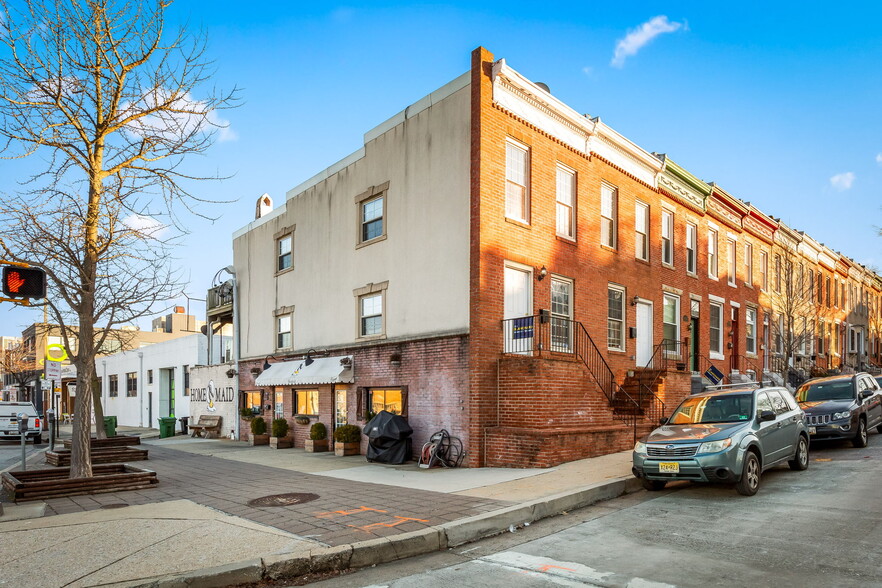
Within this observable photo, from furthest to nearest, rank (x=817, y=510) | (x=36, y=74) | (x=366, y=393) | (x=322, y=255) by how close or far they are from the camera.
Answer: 1. (x=322, y=255)
2. (x=366, y=393)
3. (x=36, y=74)
4. (x=817, y=510)

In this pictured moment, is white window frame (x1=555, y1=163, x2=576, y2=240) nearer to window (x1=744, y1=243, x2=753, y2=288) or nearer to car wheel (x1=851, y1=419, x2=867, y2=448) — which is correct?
car wheel (x1=851, y1=419, x2=867, y2=448)

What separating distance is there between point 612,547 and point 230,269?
22167 millimetres

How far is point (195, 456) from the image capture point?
18938 mm

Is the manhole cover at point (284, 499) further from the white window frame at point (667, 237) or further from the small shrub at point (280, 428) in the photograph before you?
the white window frame at point (667, 237)

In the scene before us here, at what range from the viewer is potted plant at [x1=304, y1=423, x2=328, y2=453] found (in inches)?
749

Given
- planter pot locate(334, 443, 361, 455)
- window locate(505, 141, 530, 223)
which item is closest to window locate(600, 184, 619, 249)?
window locate(505, 141, 530, 223)

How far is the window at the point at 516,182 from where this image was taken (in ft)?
52.3

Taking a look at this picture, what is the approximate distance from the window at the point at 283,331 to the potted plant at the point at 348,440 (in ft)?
18.7

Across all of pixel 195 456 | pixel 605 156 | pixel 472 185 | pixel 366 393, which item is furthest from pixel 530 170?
pixel 195 456

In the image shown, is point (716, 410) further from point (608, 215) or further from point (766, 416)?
point (608, 215)

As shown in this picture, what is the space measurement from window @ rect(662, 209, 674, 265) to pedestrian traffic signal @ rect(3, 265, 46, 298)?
59.8ft

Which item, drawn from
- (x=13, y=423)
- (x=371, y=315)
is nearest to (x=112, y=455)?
(x=371, y=315)

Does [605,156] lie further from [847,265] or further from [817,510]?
[847,265]

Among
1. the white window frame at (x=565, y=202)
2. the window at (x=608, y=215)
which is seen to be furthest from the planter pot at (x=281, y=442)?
the window at (x=608, y=215)
